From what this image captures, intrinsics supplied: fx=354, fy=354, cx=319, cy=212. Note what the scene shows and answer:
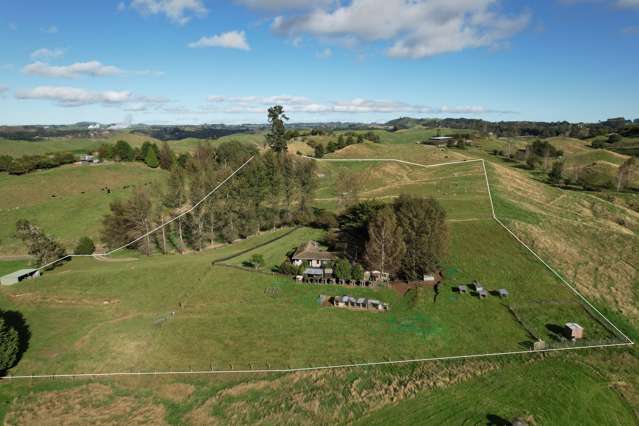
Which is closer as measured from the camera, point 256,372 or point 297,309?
point 256,372

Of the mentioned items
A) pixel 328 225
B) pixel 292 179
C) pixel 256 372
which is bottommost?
pixel 256 372

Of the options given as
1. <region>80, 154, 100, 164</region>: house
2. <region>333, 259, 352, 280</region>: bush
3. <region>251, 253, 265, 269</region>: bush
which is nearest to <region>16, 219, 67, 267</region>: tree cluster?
<region>251, 253, 265, 269</region>: bush

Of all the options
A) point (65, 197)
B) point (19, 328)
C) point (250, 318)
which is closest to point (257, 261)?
point (250, 318)

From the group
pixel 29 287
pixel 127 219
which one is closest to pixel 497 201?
pixel 127 219

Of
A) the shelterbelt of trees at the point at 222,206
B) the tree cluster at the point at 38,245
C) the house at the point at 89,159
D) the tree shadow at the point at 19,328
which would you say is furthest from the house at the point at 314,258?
the house at the point at 89,159

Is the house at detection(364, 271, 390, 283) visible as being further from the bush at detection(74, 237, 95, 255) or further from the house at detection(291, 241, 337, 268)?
the bush at detection(74, 237, 95, 255)

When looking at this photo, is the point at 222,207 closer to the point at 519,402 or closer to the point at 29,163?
the point at 519,402

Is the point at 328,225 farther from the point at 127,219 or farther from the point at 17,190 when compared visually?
the point at 17,190
